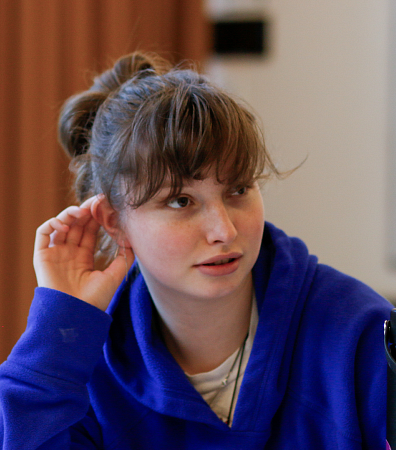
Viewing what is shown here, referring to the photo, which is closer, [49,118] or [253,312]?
[253,312]

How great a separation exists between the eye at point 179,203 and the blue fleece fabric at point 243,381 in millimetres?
232

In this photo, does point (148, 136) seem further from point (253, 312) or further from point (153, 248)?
point (253, 312)

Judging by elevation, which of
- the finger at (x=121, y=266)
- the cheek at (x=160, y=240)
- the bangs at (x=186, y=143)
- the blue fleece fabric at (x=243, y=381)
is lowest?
the blue fleece fabric at (x=243, y=381)

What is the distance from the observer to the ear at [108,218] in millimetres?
1024

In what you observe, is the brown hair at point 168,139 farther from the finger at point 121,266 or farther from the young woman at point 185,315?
the finger at point 121,266

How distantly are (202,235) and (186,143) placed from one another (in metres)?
0.15

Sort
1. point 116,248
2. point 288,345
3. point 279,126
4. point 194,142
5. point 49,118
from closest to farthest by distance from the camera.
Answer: point 194,142 → point 288,345 → point 116,248 → point 49,118 → point 279,126

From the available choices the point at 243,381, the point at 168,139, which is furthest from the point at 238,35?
the point at 243,381

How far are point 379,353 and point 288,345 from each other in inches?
6.4

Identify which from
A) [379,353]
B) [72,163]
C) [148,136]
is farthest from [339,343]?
[72,163]

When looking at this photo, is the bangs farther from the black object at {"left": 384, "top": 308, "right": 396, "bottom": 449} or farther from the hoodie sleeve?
the black object at {"left": 384, "top": 308, "right": 396, "bottom": 449}

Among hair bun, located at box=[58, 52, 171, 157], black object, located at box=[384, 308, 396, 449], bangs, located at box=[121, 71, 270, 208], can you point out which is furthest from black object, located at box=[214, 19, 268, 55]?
black object, located at box=[384, 308, 396, 449]

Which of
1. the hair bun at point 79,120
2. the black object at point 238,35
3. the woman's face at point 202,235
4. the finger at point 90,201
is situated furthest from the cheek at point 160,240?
the black object at point 238,35

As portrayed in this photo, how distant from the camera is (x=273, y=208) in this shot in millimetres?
2611
